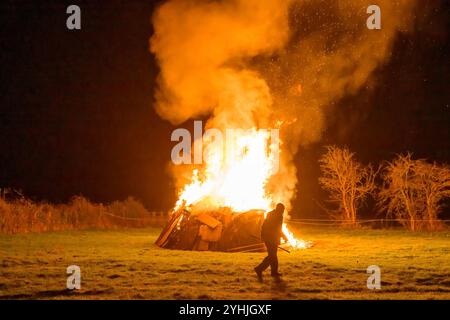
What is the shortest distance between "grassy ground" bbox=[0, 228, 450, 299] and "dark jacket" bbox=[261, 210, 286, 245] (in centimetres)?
91

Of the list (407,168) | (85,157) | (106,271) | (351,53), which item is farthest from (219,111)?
(85,157)

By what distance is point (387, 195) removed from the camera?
118 ft

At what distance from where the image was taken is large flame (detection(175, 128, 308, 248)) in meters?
22.2

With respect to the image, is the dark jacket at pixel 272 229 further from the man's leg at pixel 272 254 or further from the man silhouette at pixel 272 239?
the man's leg at pixel 272 254

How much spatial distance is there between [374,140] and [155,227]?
2505 cm

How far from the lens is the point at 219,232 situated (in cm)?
2044

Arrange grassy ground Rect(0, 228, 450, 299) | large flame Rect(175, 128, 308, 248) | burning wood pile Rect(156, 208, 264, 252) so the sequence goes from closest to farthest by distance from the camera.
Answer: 1. grassy ground Rect(0, 228, 450, 299)
2. burning wood pile Rect(156, 208, 264, 252)
3. large flame Rect(175, 128, 308, 248)

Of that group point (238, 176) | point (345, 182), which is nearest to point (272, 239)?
point (238, 176)

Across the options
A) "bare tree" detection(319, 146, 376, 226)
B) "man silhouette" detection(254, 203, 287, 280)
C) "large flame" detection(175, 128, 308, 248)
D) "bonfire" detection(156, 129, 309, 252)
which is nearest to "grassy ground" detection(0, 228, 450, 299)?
"man silhouette" detection(254, 203, 287, 280)

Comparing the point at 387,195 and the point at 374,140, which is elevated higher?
the point at 374,140

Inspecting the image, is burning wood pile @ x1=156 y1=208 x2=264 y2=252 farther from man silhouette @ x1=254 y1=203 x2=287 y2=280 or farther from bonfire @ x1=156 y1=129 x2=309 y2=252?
man silhouette @ x1=254 y1=203 x2=287 y2=280

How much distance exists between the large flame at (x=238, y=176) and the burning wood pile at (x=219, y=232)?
0.88 m

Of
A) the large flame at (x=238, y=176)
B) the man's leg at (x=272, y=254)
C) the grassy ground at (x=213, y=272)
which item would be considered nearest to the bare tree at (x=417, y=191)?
the grassy ground at (x=213, y=272)

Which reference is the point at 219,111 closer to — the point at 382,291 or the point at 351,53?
the point at 351,53
